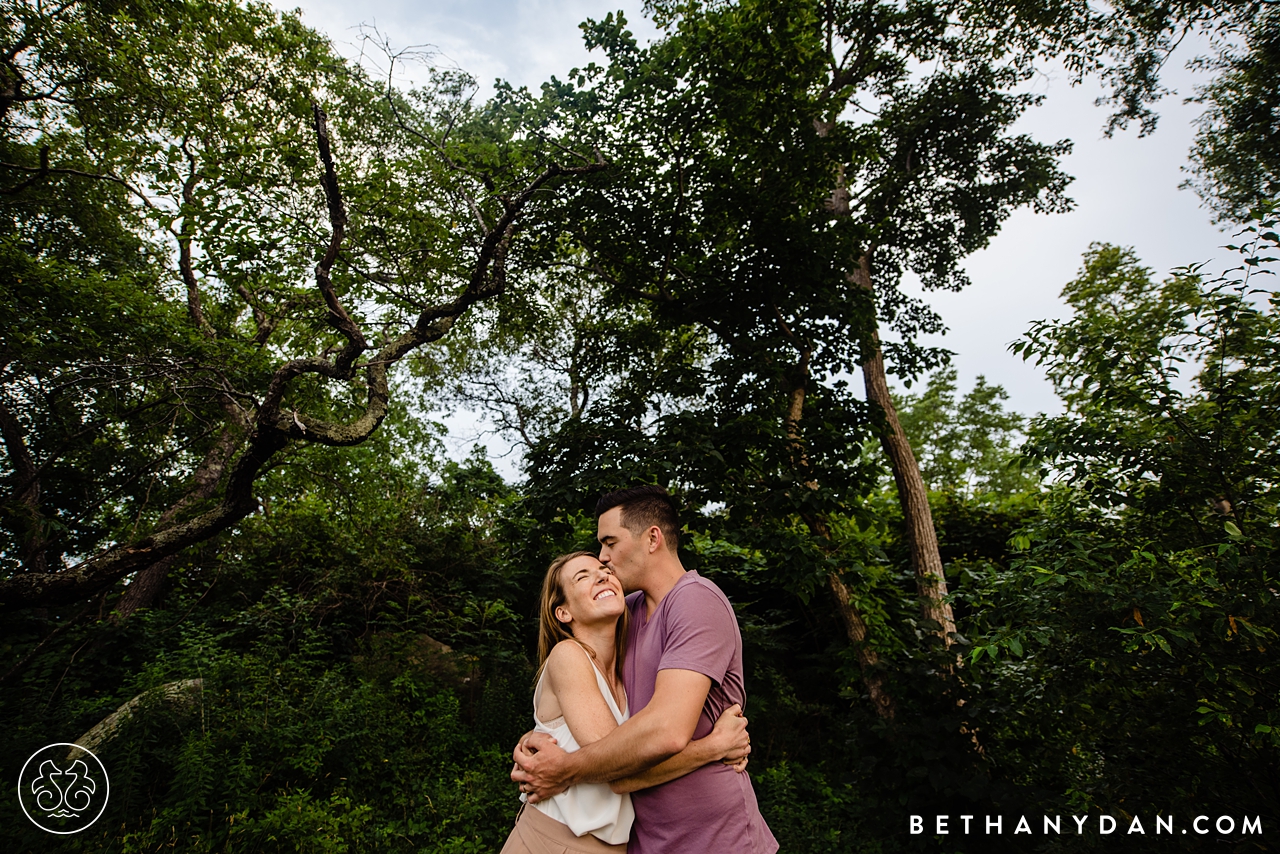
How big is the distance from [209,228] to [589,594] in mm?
5656

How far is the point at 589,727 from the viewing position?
1780 millimetres

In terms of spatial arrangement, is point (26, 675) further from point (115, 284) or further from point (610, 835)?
point (610, 835)

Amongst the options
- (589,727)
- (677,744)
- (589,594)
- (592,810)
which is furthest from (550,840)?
(589,594)

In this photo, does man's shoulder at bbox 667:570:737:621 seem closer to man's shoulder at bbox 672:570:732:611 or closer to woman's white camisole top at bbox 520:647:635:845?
man's shoulder at bbox 672:570:732:611

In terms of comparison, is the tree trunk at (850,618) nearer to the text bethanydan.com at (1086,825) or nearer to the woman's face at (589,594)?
the text bethanydan.com at (1086,825)

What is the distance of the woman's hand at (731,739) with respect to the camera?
1.75 meters

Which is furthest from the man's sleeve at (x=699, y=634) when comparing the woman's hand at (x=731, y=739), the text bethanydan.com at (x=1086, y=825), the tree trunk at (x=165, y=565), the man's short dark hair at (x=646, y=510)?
the tree trunk at (x=165, y=565)

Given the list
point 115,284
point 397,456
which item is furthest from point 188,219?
point 397,456

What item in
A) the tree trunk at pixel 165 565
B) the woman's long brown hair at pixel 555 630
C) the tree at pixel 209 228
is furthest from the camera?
the tree trunk at pixel 165 565

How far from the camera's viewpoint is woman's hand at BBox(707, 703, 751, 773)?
1.75m

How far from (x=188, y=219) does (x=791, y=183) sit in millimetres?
5841

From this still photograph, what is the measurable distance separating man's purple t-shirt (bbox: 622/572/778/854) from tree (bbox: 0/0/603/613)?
3691 mm
